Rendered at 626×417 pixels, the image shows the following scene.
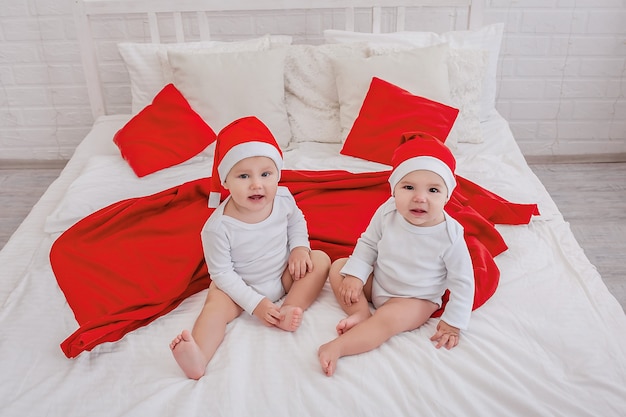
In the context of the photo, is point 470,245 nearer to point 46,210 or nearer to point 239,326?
point 239,326

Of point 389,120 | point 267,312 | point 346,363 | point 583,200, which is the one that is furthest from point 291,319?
point 583,200

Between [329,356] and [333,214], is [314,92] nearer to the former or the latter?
[333,214]

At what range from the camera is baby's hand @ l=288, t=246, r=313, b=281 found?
1380 mm

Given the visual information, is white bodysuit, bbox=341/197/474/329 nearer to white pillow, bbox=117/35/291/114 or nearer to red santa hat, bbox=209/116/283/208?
red santa hat, bbox=209/116/283/208

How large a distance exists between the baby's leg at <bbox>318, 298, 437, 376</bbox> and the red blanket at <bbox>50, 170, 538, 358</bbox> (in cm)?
7

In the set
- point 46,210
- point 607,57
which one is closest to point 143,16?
point 46,210

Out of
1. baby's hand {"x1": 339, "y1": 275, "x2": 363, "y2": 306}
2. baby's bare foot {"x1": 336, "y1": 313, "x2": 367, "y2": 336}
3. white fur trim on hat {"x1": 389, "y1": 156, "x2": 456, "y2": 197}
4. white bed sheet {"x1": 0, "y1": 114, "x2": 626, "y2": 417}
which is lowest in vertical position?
white bed sheet {"x1": 0, "y1": 114, "x2": 626, "y2": 417}

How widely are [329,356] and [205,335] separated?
26 cm

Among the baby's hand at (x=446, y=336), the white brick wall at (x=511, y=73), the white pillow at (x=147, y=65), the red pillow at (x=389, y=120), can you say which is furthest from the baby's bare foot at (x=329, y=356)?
the white brick wall at (x=511, y=73)

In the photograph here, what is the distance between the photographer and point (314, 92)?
88.6 inches

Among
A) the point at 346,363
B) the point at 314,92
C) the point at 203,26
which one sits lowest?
the point at 346,363

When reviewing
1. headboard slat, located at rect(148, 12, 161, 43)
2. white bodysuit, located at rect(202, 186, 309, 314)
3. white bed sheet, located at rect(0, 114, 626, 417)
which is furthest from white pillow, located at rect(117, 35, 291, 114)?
white bodysuit, located at rect(202, 186, 309, 314)

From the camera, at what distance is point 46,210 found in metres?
1.83

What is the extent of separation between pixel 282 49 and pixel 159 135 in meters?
0.57
